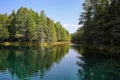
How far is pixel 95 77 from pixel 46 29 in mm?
73514

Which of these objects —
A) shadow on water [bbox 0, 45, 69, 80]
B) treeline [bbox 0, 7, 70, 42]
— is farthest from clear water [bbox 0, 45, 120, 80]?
treeline [bbox 0, 7, 70, 42]

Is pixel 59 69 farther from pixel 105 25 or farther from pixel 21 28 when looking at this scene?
pixel 21 28

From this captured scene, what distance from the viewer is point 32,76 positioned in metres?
21.2

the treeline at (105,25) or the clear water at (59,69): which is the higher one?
the treeline at (105,25)

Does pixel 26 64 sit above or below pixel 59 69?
above

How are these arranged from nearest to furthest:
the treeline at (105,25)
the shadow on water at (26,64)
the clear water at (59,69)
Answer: the clear water at (59,69), the shadow on water at (26,64), the treeline at (105,25)

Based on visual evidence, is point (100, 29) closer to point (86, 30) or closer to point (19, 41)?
point (86, 30)

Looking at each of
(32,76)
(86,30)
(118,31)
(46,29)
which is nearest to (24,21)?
(46,29)

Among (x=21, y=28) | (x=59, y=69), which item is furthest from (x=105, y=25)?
(x=21, y=28)

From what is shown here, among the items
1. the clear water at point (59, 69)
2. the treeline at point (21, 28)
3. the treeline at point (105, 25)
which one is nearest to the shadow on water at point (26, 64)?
the clear water at point (59, 69)

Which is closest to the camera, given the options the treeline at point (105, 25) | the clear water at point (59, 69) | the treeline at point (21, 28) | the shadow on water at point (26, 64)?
the clear water at point (59, 69)

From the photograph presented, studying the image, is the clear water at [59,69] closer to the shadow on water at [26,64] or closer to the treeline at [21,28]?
the shadow on water at [26,64]

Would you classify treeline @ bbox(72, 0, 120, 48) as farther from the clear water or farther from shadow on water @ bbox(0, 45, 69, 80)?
shadow on water @ bbox(0, 45, 69, 80)

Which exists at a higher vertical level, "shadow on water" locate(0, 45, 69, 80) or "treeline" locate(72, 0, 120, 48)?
"treeline" locate(72, 0, 120, 48)
